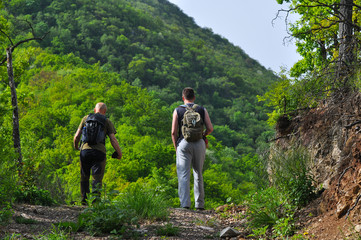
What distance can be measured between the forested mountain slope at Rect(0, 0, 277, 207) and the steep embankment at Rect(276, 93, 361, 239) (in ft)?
2.71

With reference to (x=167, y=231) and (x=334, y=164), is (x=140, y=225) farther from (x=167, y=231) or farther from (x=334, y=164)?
(x=334, y=164)

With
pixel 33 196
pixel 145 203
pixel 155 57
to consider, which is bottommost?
pixel 33 196

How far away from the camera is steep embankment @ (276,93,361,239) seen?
364cm

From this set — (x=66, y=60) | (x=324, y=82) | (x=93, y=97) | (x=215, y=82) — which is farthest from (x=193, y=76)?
(x=324, y=82)

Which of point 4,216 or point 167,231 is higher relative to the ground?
point 4,216

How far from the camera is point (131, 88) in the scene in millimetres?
65188

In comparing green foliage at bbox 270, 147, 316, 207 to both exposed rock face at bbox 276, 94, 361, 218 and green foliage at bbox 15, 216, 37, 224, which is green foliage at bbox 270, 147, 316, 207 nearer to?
exposed rock face at bbox 276, 94, 361, 218

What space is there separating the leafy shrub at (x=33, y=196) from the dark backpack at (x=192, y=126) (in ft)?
7.28

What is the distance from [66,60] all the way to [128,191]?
3081 inches

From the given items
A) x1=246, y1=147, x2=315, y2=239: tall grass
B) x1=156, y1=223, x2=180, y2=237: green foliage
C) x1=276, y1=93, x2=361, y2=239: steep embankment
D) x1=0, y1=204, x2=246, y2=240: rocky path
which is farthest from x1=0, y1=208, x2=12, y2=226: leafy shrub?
x1=276, y1=93, x2=361, y2=239: steep embankment

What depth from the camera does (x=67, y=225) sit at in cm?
402

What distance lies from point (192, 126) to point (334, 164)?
205 centimetres

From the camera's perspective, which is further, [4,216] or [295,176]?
[295,176]

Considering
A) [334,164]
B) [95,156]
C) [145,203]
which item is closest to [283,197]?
[334,164]
